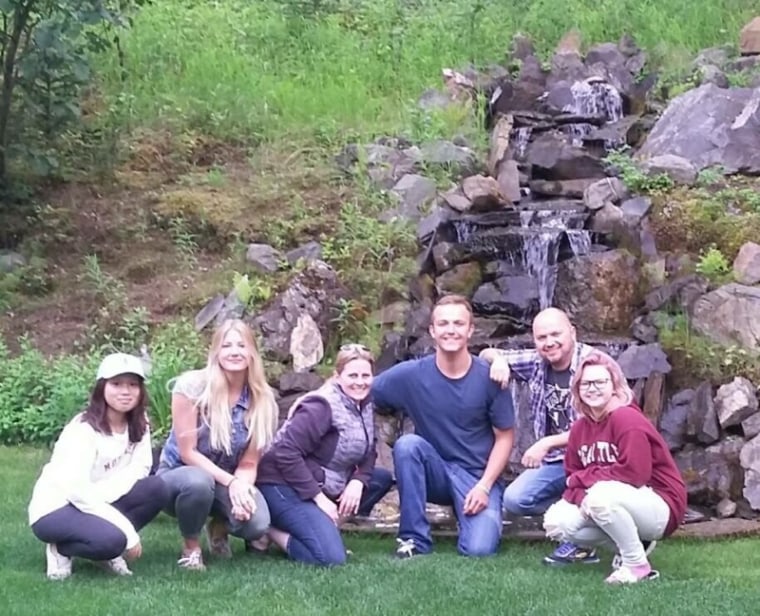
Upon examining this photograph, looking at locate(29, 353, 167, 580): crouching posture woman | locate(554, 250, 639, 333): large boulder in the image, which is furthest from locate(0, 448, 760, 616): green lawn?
locate(554, 250, 639, 333): large boulder

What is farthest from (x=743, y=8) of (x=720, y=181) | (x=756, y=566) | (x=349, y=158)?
(x=756, y=566)

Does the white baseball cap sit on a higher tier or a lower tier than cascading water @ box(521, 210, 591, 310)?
lower

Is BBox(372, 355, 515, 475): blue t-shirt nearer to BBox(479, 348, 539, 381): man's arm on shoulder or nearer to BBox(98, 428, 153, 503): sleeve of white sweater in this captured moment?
BBox(479, 348, 539, 381): man's arm on shoulder

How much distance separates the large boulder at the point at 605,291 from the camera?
28.4 ft

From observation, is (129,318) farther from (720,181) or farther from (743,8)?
(743,8)

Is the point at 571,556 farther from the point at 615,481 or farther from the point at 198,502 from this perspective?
the point at 198,502

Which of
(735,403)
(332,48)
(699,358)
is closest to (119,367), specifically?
(735,403)

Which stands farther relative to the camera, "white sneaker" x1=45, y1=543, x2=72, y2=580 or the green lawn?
"white sneaker" x1=45, y1=543, x2=72, y2=580

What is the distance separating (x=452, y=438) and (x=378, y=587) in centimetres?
96

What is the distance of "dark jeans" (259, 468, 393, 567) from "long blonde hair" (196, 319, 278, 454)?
25cm

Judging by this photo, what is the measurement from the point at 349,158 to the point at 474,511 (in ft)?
18.8

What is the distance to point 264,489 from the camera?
505 centimetres

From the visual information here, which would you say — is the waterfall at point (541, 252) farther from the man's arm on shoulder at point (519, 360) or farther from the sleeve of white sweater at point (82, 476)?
Result: the sleeve of white sweater at point (82, 476)

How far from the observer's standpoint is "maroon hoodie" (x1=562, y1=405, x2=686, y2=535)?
4.62m
